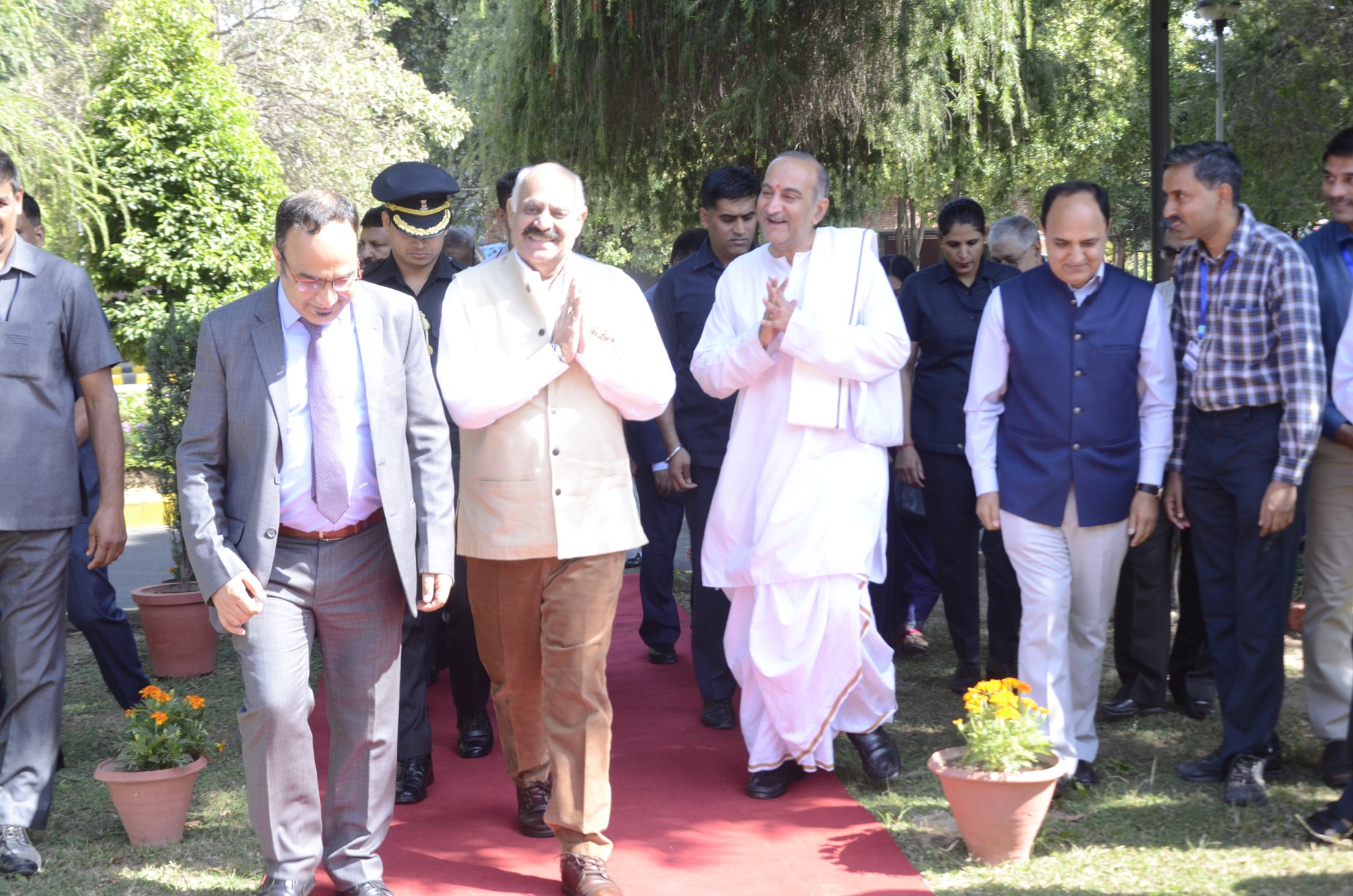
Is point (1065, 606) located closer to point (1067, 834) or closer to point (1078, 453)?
point (1078, 453)

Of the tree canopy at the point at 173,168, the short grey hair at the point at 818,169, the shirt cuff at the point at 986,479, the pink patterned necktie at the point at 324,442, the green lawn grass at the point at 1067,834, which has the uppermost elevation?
the tree canopy at the point at 173,168

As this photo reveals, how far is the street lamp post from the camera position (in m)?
13.0

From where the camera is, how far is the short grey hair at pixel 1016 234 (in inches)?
307

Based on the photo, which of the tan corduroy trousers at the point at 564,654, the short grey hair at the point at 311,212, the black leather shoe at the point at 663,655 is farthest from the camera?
the black leather shoe at the point at 663,655

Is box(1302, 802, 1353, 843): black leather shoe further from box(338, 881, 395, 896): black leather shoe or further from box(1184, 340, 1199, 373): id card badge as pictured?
box(338, 881, 395, 896): black leather shoe

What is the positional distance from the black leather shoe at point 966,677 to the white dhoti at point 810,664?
139cm

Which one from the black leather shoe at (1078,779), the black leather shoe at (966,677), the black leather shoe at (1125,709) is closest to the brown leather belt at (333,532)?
the black leather shoe at (1078,779)

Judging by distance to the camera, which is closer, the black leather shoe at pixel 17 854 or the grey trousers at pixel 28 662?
the black leather shoe at pixel 17 854

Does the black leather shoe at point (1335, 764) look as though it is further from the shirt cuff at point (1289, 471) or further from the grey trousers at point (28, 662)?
the grey trousers at point (28, 662)

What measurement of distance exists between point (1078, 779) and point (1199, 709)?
49.9 inches

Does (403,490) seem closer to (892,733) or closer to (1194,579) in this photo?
(892,733)

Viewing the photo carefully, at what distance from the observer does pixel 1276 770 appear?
5.17 meters

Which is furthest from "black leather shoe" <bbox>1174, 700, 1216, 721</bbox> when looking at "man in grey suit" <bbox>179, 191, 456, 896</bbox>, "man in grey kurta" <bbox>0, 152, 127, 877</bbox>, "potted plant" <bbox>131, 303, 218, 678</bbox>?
"potted plant" <bbox>131, 303, 218, 678</bbox>

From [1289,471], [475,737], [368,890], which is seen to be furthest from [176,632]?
[1289,471]
